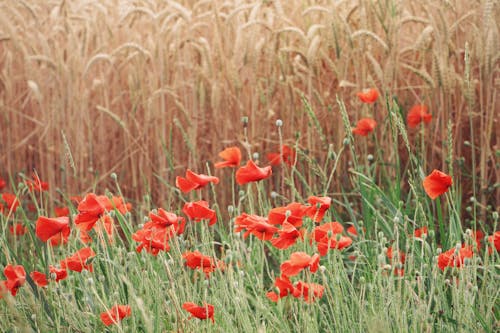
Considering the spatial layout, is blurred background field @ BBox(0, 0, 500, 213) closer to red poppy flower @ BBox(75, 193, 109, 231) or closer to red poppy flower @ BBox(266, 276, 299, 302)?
red poppy flower @ BBox(75, 193, 109, 231)

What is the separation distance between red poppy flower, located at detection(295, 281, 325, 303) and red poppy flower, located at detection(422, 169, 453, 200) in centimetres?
35

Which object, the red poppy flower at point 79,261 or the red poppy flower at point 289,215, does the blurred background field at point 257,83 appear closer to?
the red poppy flower at point 79,261

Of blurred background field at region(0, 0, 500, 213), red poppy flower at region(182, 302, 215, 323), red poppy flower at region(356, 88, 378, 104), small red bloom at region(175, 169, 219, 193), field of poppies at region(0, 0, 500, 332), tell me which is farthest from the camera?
blurred background field at region(0, 0, 500, 213)

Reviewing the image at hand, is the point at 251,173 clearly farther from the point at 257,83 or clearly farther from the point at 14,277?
the point at 257,83

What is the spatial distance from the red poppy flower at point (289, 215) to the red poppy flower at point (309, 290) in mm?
137

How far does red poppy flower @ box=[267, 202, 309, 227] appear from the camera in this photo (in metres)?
1.69

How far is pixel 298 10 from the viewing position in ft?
11.0

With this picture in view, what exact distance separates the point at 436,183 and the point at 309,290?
1.37 ft

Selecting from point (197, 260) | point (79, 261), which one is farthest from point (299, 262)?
point (79, 261)

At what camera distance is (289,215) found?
168cm

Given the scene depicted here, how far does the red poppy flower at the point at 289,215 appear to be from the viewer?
1.69 m

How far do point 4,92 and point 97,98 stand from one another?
1.62 ft

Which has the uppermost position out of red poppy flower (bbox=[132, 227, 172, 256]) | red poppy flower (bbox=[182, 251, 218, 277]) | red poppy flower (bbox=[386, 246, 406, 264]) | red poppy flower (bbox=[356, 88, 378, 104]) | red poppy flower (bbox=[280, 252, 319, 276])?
red poppy flower (bbox=[356, 88, 378, 104])

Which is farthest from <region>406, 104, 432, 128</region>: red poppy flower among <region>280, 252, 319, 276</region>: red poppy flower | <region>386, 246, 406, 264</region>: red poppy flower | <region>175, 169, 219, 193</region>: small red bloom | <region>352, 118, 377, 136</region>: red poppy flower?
<region>280, 252, 319, 276</region>: red poppy flower
